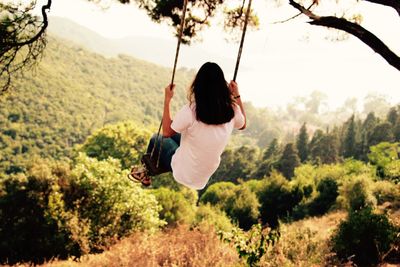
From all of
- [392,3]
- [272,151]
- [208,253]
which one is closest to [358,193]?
[208,253]

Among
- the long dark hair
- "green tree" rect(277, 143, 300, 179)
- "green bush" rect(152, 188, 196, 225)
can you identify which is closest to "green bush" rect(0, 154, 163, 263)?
"green bush" rect(152, 188, 196, 225)

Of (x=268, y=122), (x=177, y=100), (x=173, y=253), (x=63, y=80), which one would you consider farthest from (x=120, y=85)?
(x=173, y=253)

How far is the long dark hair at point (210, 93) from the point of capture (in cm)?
277

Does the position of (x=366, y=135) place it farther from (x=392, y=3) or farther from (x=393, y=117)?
(x=392, y=3)

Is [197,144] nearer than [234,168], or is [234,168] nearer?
[197,144]

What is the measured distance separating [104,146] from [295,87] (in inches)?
6401

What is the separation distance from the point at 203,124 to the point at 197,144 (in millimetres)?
165

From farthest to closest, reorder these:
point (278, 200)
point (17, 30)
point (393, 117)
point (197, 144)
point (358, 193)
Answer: point (393, 117)
point (278, 200)
point (358, 193)
point (17, 30)
point (197, 144)

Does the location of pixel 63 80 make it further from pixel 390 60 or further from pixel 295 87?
pixel 295 87

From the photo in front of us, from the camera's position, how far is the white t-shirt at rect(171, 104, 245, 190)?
2.85m

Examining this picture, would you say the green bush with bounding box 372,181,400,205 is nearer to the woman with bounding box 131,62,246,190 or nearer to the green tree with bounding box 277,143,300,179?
the woman with bounding box 131,62,246,190

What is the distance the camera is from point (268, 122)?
131 m

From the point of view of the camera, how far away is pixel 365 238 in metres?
6.48

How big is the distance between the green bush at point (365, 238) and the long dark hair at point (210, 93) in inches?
175
